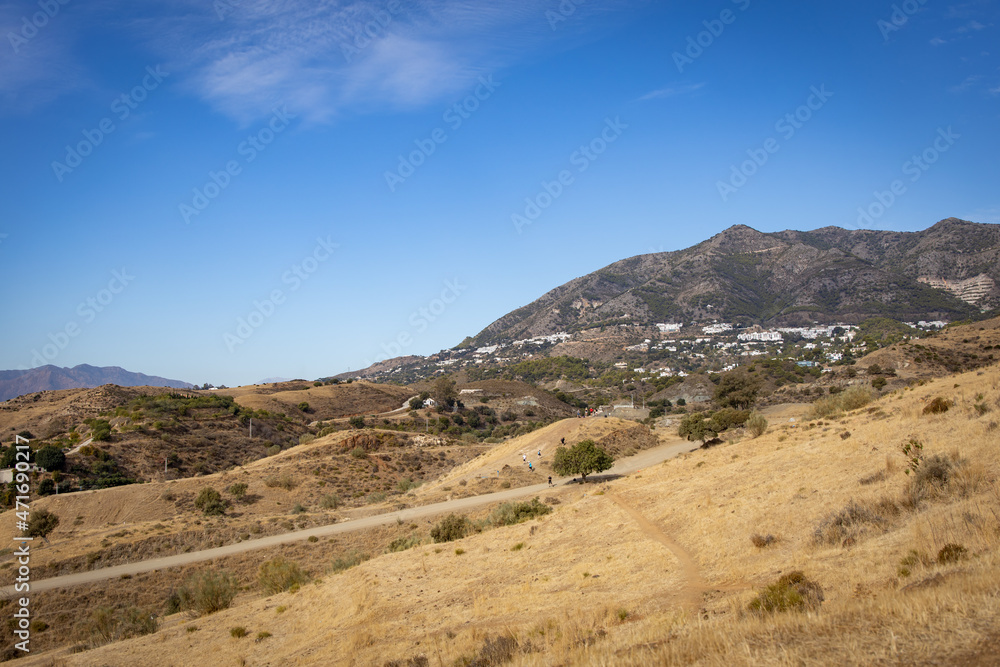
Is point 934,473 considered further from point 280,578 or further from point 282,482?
point 282,482

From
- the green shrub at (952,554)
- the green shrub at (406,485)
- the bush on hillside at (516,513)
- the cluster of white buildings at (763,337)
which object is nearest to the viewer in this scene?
the green shrub at (952,554)

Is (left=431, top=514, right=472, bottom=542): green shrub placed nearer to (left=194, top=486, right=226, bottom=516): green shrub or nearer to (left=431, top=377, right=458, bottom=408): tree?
(left=194, top=486, right=226, bottom=516): green shrub

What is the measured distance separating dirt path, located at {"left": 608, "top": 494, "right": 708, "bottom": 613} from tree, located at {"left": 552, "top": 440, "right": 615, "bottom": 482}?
1358 centimetres

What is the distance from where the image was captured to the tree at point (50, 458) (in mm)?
48656

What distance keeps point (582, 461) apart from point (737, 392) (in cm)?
2603

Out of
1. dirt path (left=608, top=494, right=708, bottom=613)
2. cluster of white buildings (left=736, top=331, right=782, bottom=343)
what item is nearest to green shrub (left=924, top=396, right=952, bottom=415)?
dirt path (left=608, top=494, right=708, bottom=613)

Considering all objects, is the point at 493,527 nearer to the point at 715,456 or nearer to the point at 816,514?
the point at 715,456

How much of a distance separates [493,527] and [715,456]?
510 inches

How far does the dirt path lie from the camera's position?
11720 mm

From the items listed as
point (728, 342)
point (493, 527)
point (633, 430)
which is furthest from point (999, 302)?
point (493, 527)

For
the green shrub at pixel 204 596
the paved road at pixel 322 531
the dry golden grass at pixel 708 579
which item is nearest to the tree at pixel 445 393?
the paved road at pixel 322 531

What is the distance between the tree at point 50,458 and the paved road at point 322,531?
27.5m

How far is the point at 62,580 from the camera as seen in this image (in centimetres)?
2670

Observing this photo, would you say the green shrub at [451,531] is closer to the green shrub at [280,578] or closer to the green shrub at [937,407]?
the green shrub at [280,578]
